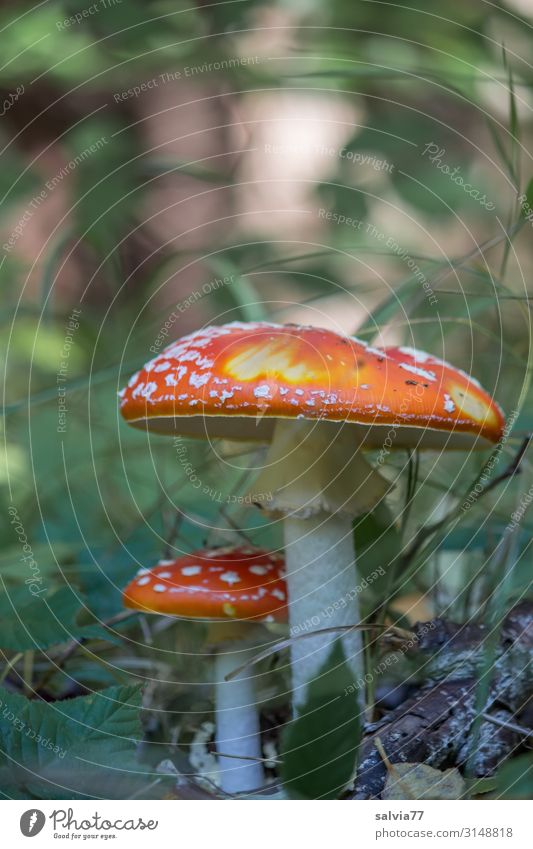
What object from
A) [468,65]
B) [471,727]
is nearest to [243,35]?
[468,65]

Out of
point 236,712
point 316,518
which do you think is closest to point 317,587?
point 316,518

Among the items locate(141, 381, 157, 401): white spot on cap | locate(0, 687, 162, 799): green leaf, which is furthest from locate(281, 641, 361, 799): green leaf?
locate(141, 381, 157, 401): white spot on cap

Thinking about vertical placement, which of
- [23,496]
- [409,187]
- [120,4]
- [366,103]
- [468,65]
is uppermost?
[366,103]

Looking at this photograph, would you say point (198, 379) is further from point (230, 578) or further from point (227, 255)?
point (227, 255)

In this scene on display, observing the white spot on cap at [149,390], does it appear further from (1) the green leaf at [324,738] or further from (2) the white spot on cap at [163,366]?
(1) the green leaf at [324,738]

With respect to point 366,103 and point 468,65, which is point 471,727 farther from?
point 366,103

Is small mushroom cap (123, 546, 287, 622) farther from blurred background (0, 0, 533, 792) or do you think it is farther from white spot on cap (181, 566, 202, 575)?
blurred background (0, 0, 533, 792)
